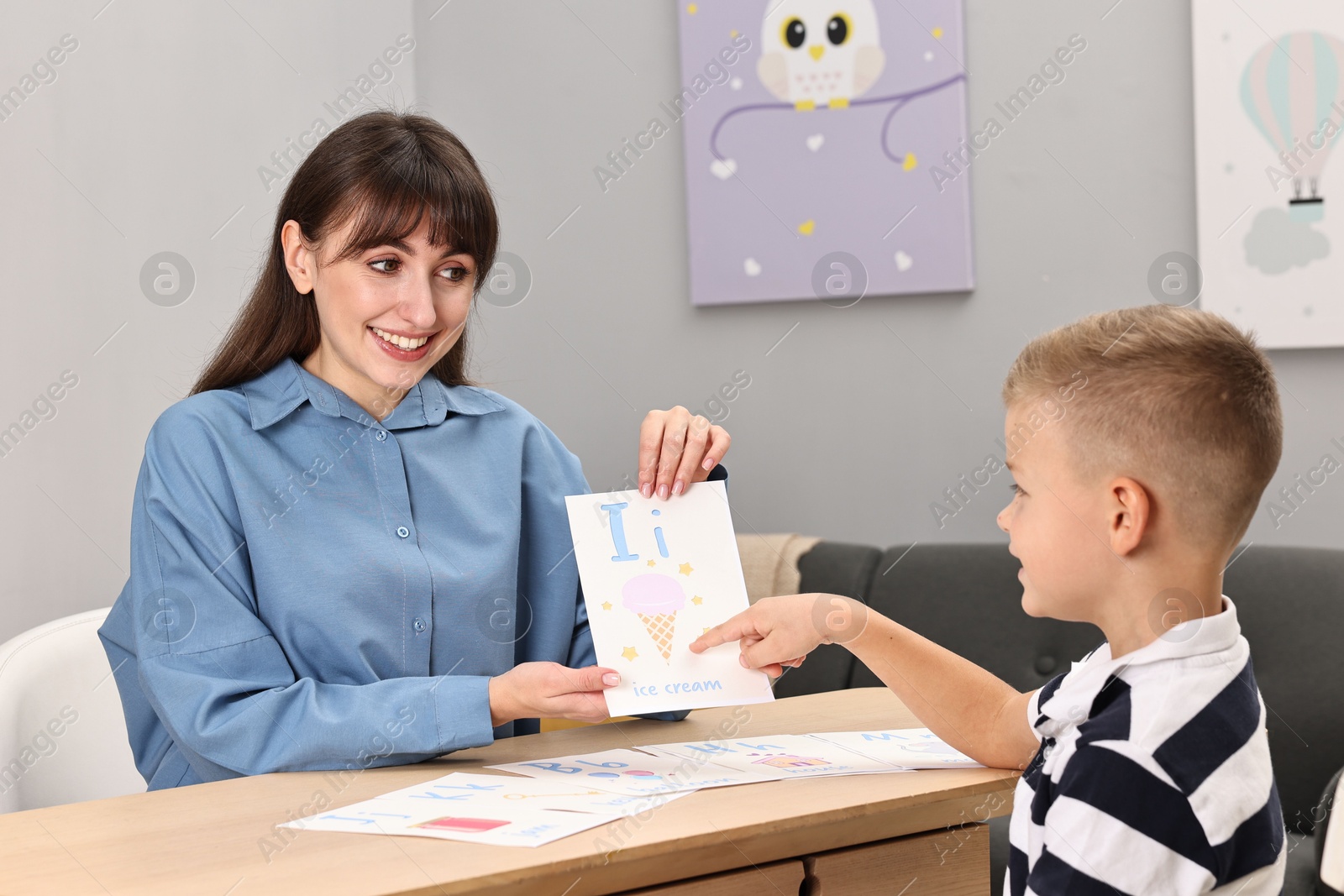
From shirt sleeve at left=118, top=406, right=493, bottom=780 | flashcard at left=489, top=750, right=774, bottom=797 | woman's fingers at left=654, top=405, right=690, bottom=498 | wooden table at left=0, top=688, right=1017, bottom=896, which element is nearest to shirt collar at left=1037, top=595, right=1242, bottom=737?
wooden table at left=0, top=688, right=1017, bottom=896

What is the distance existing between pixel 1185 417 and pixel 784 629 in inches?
20.1

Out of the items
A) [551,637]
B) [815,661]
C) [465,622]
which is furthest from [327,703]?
[815,661]

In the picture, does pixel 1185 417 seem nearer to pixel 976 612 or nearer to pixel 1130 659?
pixel 1130 659

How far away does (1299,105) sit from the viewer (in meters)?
2.63

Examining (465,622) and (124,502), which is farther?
(124,502)

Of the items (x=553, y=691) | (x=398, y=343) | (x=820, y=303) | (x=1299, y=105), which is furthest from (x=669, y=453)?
(x=1299, y=105)

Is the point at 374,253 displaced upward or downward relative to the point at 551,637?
upward

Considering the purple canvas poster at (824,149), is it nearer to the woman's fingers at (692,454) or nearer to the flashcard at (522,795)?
the woman's fingers at (692,454)

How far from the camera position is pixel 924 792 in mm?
1273

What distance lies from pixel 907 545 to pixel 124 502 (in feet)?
5.78

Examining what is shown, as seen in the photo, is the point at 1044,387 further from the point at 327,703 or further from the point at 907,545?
the point at 907,545

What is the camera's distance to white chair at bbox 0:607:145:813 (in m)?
1.81

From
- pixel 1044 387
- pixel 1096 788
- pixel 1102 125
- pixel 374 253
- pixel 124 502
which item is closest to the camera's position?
pixel 1096 788

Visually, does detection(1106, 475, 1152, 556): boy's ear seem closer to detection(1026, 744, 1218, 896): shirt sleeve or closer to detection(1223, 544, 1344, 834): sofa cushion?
detection(1026, 744, 1218, 896): shirt sleeve
